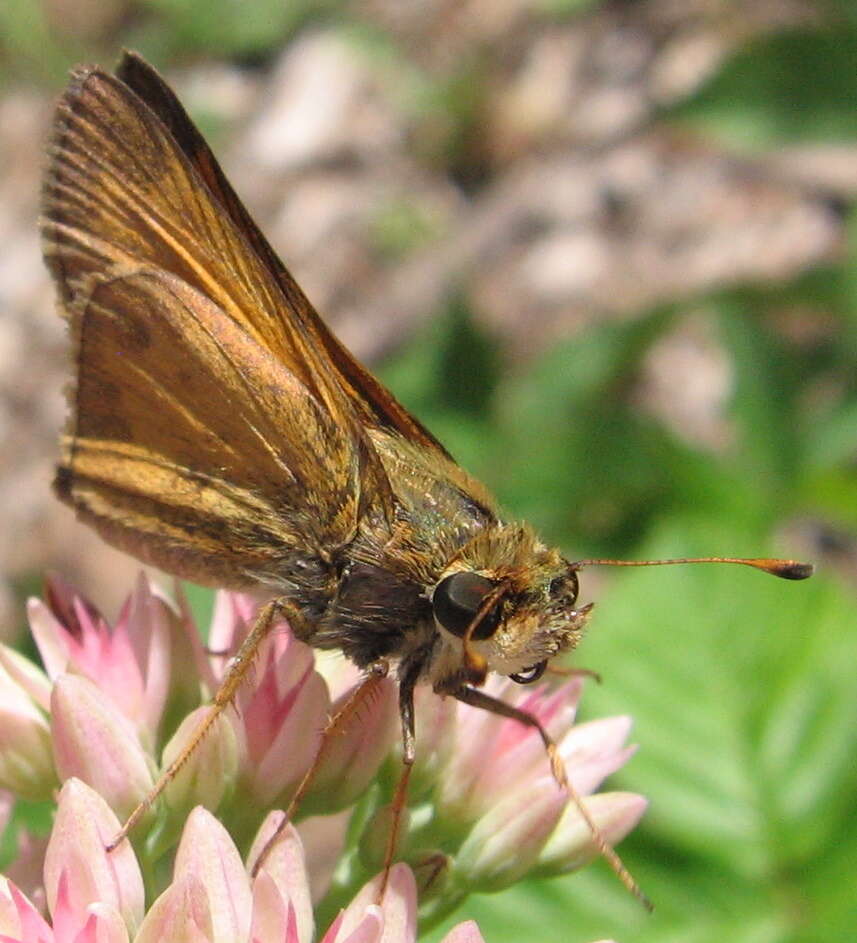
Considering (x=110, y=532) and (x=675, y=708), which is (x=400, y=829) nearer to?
(x=110, y=532)

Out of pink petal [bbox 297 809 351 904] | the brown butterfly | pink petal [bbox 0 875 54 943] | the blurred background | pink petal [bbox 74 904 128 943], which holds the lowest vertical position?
pink petal [bbox 297 809 351 904]

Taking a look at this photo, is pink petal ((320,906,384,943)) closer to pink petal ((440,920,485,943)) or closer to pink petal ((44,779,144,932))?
pink petal ((440,920,485,943))

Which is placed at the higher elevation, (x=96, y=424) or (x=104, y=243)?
(x=104, y=243)

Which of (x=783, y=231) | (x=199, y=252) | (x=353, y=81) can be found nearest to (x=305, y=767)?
(x=199, y=252)

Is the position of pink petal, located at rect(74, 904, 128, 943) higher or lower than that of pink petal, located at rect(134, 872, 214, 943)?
higher

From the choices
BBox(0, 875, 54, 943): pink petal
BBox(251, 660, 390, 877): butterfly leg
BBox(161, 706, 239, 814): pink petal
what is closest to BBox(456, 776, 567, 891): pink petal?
BBox(251, 660, 390, 877): butterfly leg

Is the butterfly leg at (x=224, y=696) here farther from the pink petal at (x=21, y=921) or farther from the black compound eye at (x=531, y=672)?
the black compound eye at (x=531, y=672)

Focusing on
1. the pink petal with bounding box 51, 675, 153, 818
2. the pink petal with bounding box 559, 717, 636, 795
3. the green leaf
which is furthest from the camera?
the green leaf

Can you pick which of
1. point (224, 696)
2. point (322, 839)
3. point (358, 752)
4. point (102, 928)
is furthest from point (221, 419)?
point (322, 839)
